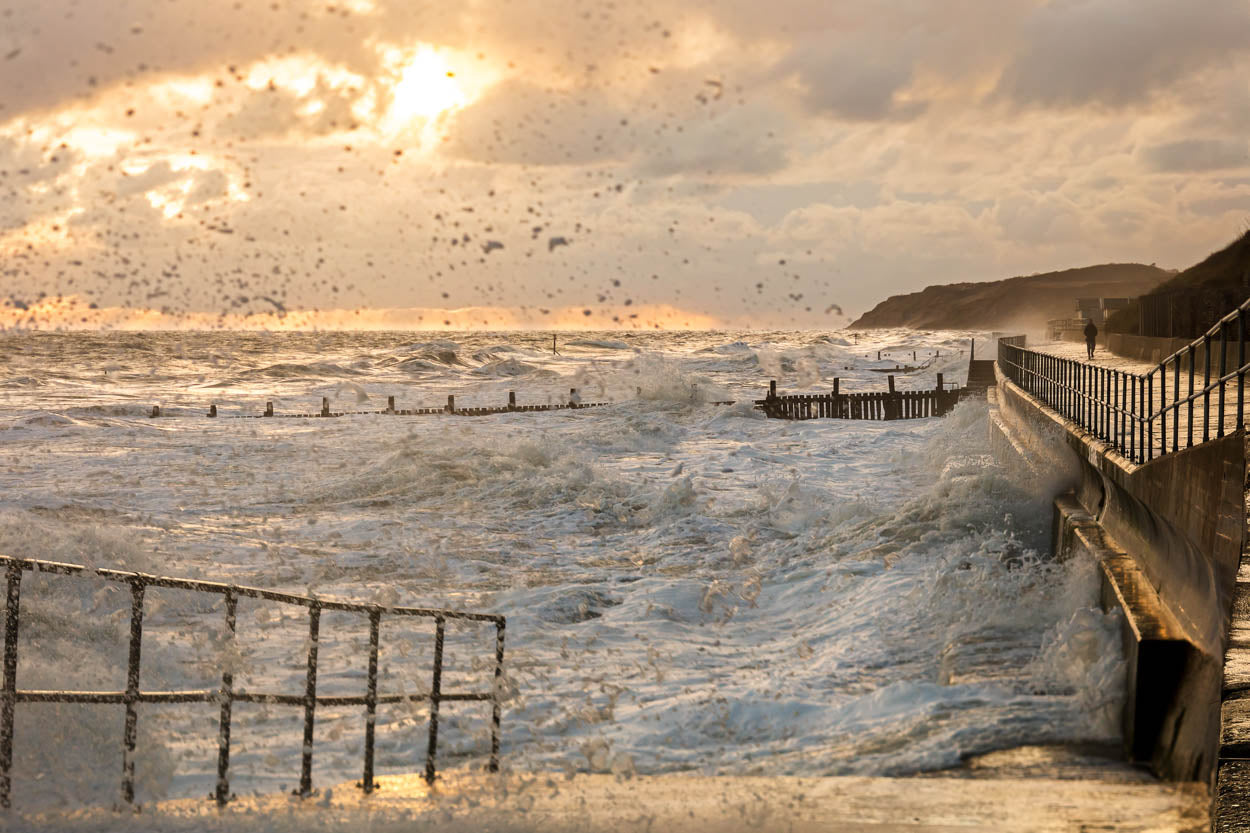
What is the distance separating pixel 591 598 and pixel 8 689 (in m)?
7.66

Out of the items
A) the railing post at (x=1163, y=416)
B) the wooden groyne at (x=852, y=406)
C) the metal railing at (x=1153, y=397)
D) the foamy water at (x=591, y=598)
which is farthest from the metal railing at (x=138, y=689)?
the wooden groyne at (x=852, y=406)

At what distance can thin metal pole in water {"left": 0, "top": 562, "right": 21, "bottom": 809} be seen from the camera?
3.83 m

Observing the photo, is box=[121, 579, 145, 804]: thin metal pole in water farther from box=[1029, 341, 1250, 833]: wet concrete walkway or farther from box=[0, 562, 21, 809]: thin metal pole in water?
box=[1029, 341, 1250, 833]: wet concrete walkway

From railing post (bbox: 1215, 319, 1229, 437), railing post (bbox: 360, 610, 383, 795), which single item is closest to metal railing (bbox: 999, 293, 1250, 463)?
railing post (bbox: 1215, 319, 1229, 437)

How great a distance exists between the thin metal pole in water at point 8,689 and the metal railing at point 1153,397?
223 inches

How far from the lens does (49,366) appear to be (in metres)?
77.1

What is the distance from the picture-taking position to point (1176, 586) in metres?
7.17

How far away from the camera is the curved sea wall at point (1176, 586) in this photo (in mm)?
5832

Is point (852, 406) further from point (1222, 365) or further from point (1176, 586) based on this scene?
point (1176, 586)

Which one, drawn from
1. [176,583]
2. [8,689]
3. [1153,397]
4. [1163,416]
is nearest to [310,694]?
[176,583]

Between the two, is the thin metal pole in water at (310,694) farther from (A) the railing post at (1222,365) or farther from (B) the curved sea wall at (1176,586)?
(A) the railing post at (1222,365)

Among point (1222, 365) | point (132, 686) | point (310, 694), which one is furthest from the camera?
point (1222, 365)

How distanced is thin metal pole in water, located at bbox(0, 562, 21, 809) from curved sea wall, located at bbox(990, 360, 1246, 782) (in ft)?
16.4

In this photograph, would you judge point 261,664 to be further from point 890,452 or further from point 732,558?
point 890,452
